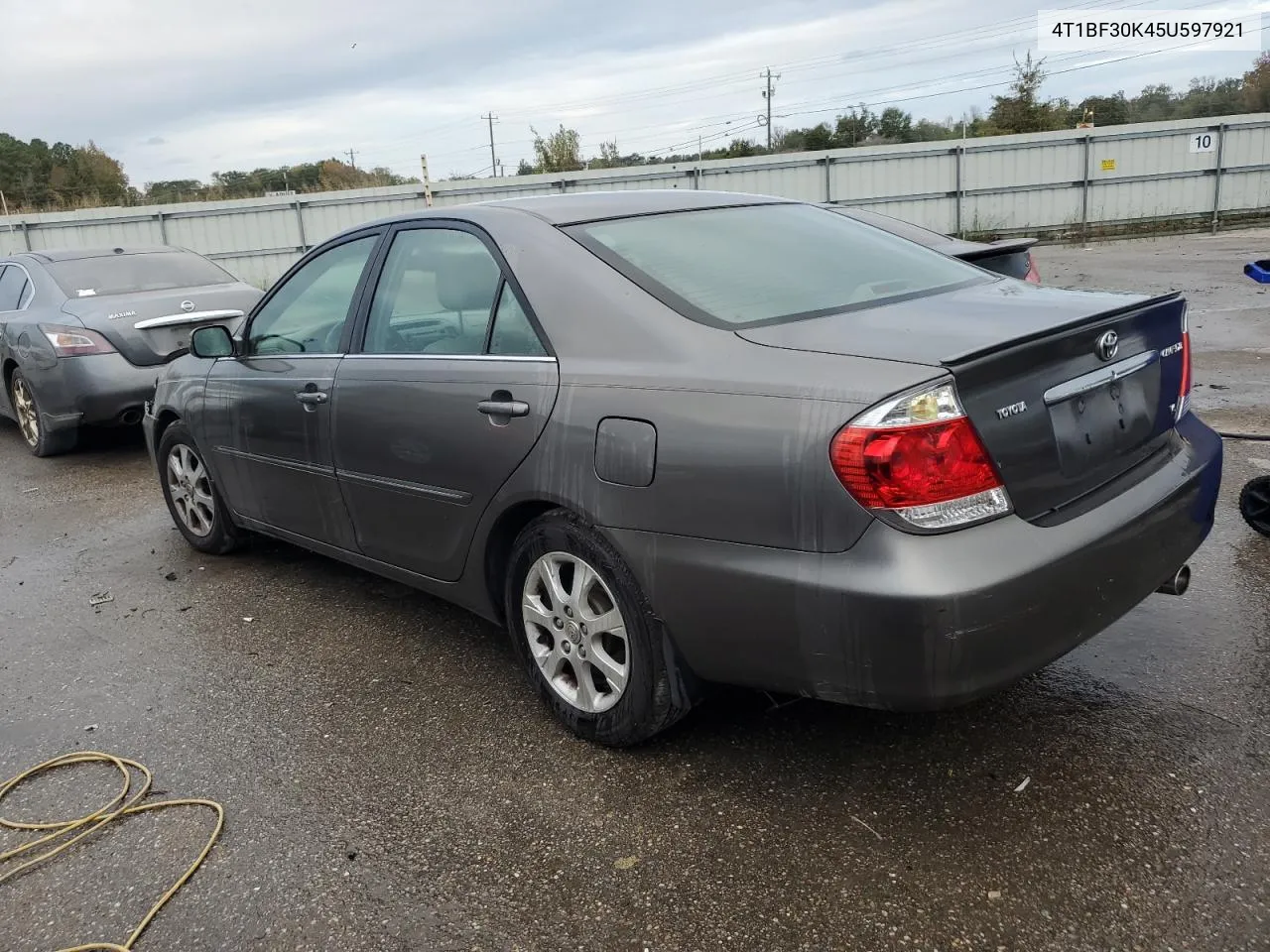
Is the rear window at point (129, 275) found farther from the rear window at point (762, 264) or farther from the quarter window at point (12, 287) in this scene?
the rear window at point (762, 264)

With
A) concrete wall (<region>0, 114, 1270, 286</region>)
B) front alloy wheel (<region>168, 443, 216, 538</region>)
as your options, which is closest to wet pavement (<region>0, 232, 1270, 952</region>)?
front alloy wheel (<region>168, 443, 216, 538</region>)

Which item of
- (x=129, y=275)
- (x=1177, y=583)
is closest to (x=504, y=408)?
(x=1177, y=583)

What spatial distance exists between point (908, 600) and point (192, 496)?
4015 mm

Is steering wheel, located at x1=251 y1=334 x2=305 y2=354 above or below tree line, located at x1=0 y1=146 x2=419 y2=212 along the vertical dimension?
below

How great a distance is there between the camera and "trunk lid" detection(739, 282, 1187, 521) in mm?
2330

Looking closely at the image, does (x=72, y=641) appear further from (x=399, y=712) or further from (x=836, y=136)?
(x=836, y=136)

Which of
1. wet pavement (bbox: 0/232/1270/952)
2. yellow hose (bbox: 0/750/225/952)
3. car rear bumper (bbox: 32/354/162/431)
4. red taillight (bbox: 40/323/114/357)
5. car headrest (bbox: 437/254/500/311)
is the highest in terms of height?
car headrest (bbox: 437/254/500/311)

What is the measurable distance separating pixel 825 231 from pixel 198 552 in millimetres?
3625

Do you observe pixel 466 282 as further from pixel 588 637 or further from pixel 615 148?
pixel 615 148

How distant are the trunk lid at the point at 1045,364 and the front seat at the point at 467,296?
0.99 metres

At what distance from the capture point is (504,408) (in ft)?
9.82

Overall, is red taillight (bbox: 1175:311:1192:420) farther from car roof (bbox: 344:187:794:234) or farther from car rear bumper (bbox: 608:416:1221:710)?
car roof (bbox: 344:187:794:234)

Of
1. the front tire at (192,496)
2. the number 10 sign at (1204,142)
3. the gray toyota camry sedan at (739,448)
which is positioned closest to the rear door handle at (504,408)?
the gray toyota camry sedan at (739,448)

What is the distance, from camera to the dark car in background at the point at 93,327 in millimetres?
7203
